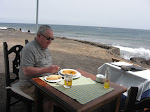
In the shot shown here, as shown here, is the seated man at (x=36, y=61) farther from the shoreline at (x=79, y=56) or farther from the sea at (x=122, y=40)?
the sea at (x=122, y=40)

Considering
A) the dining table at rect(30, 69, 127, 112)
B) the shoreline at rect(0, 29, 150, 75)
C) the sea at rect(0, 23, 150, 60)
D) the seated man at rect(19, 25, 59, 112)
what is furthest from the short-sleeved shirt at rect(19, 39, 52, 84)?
the sea at rect(0, 23, 150, 60)

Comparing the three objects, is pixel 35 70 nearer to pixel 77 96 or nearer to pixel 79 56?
pixel 77 96

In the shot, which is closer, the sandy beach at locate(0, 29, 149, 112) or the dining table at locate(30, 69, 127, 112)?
the dining table at locate(30, 69, 127, 112)

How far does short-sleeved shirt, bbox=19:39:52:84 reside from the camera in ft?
6.15

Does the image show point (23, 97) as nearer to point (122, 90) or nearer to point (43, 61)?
point (43, 61)

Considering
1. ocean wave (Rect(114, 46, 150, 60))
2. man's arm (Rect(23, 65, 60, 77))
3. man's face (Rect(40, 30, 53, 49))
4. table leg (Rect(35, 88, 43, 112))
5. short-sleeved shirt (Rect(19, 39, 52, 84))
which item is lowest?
ocean wave (Rect(114, 46, 150, 60))

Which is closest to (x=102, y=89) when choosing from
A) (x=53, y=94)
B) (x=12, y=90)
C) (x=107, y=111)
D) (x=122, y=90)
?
(x=122, y=90)

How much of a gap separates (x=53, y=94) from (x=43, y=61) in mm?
814

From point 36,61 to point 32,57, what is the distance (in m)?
0.10

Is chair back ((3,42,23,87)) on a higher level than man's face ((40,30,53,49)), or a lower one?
lower

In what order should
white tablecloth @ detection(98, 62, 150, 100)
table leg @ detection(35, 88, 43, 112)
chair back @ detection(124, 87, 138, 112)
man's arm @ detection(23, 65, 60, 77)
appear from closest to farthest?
1. chair back @ detection(124, 87, 138, 112)
2. table leg @ detection(35, 88, 43, 112)
3. man's arm @ detection(23, 65, 60, 77)
4. white tablecloth @ detection(98, 62, 150, 100)

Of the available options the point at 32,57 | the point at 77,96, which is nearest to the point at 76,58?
the point at 32,57

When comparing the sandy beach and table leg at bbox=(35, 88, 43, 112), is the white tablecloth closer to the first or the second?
table leg at bbox=(35, 88, 43, 112)

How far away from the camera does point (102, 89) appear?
1557 mm
